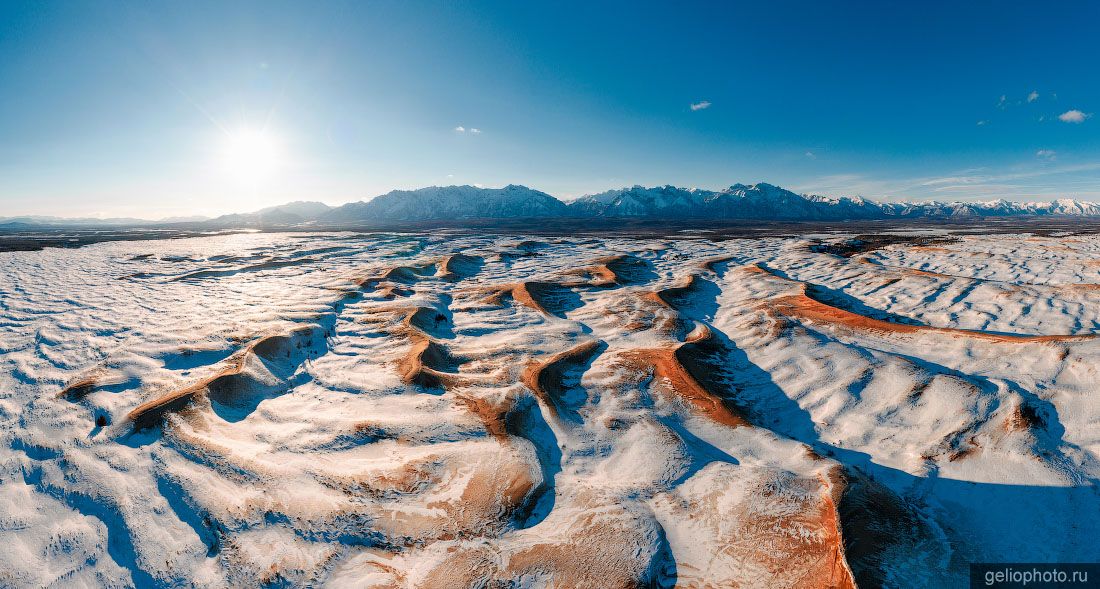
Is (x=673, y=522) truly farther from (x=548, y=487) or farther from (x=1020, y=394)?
(x=1020, y=394)

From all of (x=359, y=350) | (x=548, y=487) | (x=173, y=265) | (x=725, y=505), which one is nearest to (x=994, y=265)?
(x=725, y=505)

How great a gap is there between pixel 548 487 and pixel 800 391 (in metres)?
5.71

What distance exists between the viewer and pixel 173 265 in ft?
88.1

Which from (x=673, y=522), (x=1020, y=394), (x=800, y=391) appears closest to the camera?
(x=673, y=522)

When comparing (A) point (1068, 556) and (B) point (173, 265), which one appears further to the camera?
(B) point (173, 265)

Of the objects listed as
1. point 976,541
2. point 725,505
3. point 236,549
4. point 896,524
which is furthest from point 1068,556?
point 236,549

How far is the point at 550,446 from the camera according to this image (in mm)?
6527

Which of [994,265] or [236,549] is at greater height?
[994,265]

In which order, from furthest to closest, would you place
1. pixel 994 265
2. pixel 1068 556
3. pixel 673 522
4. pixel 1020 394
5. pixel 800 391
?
pixel 994 265, pixel 800 391, pixel 1020 394, pixel 673 522, pixel 1068 556

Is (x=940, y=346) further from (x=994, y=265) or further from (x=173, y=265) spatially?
(x=173, y=265)

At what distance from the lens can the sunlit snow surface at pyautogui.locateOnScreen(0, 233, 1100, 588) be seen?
438cm

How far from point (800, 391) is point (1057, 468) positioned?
10.7 ft

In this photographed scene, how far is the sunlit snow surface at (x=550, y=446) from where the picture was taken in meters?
4.38

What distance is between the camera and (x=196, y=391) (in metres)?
7.56
